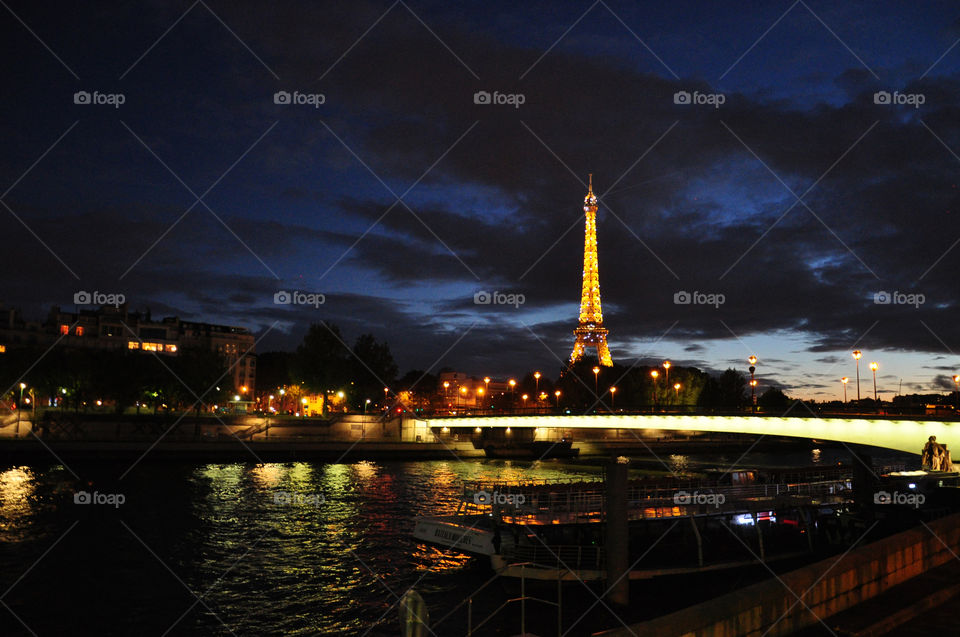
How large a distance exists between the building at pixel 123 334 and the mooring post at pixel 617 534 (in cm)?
10259

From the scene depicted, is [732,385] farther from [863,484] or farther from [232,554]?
[232,554]

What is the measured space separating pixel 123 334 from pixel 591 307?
92638 mm

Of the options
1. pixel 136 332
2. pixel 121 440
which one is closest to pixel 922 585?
pixel 121 440

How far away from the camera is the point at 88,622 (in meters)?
21.7

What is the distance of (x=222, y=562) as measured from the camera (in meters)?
29.4

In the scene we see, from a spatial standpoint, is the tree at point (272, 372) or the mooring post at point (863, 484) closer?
the mooring post at point (863, 484)

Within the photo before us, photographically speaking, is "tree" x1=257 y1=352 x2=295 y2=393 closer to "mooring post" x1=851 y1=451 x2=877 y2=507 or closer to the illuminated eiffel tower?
the illuminated eiffel tower

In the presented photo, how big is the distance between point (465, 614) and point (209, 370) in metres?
88.6

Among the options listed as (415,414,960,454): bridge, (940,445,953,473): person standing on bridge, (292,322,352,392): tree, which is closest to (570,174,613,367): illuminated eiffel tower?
(292,322,352,392): tree

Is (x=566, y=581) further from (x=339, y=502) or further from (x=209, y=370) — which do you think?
(x=209, y=370)

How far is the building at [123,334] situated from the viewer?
129 meters

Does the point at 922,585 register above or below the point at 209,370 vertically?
below

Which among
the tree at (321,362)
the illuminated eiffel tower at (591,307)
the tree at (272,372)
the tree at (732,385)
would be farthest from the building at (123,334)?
the tree at (732,385)

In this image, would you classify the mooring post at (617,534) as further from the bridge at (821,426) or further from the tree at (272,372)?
the tree at (272,372)
